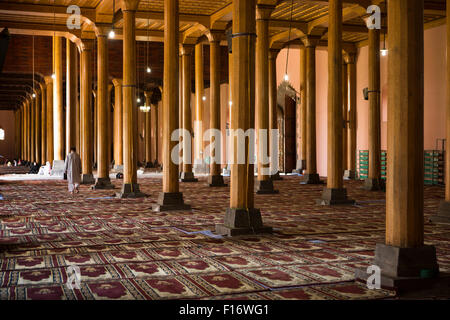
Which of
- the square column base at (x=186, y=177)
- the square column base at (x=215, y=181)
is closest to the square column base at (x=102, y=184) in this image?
the square column base at (x=215, y=181)

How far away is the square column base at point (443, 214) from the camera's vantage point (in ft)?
25.4

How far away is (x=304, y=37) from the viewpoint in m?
16.8

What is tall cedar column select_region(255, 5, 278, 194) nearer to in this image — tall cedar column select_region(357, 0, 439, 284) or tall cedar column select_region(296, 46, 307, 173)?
tall cedar column select_region(296, 46, 307, 173)

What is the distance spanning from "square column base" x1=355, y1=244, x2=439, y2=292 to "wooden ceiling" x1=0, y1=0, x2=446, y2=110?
945 centimetres

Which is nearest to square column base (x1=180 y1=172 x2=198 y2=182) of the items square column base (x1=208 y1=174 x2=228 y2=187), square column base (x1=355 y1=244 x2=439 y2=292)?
square column base (x1=208 y1=174 x2=228 y2=187)

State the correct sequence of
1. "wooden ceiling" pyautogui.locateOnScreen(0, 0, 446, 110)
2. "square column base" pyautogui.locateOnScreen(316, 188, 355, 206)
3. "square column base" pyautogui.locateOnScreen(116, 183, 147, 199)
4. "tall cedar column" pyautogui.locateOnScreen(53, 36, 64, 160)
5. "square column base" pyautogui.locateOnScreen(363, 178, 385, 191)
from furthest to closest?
"tall cedar column" pyautogui.locateOnScreen(53, 36, 64, 160) → "wooden ceiling" pyautogui.locateOnScreen(0, 0, 446, 110) → "square column base" pyautogui.locateOnScreen(363, 178, 385, 191) → "square column base" pyautogui.locateOnScreen(116, 183, 147, 199) → "square column base" pyautogui.locateOnScreen(316, 188, 355, 206)

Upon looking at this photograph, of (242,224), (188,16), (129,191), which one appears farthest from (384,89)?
(242,224)

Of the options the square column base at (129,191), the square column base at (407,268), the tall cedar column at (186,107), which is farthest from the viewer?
the tall cedar column at (186,107)

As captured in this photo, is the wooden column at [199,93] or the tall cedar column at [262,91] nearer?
the tall cedar column at [262,91]

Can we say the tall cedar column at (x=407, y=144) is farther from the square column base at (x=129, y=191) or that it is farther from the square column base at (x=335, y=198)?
the square column base at (x=129, y=191)

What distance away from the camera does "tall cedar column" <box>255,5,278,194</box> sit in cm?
1173

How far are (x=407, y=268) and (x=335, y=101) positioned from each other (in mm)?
5978

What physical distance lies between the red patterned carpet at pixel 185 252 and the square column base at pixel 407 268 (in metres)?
0.21
